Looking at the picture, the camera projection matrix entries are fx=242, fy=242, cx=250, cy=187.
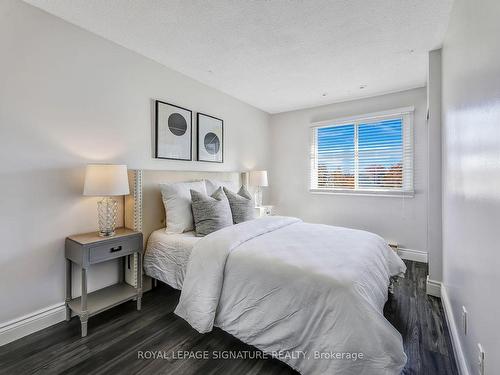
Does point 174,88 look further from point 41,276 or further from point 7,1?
point 41,276

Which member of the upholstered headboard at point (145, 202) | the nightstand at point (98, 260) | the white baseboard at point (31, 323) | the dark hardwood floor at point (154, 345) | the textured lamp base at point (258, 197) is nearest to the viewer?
the dark hardwood floor at point (154, 345)

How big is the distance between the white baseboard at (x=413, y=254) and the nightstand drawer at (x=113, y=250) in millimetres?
3625

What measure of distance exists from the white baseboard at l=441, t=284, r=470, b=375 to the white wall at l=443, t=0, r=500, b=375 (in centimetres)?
9

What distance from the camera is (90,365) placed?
159cm

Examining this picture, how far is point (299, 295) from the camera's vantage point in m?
1.48

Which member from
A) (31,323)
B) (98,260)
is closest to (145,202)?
(98,260)

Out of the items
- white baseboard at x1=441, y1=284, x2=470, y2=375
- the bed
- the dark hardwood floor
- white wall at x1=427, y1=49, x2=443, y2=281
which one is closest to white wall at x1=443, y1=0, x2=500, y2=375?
white baseboard at x1=441, y1=284, x2=470, y2=375

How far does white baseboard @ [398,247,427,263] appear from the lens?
348 centimetres

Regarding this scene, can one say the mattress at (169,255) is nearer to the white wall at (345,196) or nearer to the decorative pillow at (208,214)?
the decorative pillow at (208,214)

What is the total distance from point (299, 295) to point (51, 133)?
230cm

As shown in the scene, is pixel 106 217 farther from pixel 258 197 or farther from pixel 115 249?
pixel 258 197

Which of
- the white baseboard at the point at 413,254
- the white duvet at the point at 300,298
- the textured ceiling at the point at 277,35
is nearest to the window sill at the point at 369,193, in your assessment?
the white baseboard at the point at 413,254

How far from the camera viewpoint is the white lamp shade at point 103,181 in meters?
1.99

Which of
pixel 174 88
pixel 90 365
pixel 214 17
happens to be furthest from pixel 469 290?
pixel 174 88
